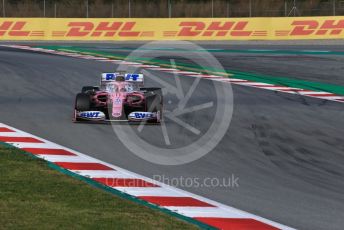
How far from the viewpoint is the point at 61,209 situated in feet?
30.6

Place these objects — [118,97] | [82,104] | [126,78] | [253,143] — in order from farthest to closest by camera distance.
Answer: [126,78] → [118,97] → [82,104] → [253,143]

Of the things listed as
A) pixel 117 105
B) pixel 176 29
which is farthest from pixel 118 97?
pixel 176 29

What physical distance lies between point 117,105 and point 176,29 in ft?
80.2

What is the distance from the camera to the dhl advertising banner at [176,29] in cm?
4012

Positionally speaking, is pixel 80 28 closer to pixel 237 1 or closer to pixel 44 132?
pixel 237 1

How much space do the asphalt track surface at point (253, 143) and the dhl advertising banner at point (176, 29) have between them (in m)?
16.2

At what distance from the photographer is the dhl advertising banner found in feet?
132

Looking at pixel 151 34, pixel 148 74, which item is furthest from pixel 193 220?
pixel 151 34

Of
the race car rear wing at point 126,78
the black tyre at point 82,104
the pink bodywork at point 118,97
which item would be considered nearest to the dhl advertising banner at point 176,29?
→ the race car rear wing at point 126,78

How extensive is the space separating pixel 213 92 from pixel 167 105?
9.60 feet

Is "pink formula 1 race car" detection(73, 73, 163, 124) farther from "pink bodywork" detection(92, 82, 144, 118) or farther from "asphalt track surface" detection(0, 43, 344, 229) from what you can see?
"asphalt track surface" detection(0, 43, 344, 229)

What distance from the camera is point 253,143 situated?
14.4 meters

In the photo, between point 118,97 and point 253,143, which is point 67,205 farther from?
point 118,97

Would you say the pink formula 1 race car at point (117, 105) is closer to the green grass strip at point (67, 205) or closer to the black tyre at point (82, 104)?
the black tyre at point (82, 104)
